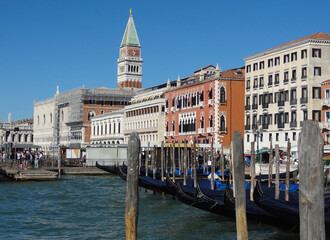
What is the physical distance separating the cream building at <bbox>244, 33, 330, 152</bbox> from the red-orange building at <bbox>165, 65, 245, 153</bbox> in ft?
4.16

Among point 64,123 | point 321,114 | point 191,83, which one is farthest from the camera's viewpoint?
point 64,123

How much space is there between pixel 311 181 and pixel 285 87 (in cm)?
3024

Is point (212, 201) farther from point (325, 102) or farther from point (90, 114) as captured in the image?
point (90, 114)

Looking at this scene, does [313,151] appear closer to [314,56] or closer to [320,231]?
[320,231]

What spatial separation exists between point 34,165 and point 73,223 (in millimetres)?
19672

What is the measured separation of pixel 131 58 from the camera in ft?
287

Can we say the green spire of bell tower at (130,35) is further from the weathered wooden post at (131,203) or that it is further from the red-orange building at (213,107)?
the weathered wooden post at (131,203)

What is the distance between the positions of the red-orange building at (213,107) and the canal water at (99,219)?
1627cm

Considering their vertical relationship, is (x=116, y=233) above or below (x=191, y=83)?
below

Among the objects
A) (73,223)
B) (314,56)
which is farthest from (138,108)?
(73,223)

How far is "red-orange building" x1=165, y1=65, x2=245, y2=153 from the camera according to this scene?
130ft

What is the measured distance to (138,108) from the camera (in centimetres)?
5388

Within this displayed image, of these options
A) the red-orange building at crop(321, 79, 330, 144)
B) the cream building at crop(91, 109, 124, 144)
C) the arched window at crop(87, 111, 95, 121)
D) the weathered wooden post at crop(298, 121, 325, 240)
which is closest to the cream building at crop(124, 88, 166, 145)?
the cream building at crop(91, 109, 124, 144)

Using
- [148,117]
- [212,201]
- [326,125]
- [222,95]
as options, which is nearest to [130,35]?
[148,117]
